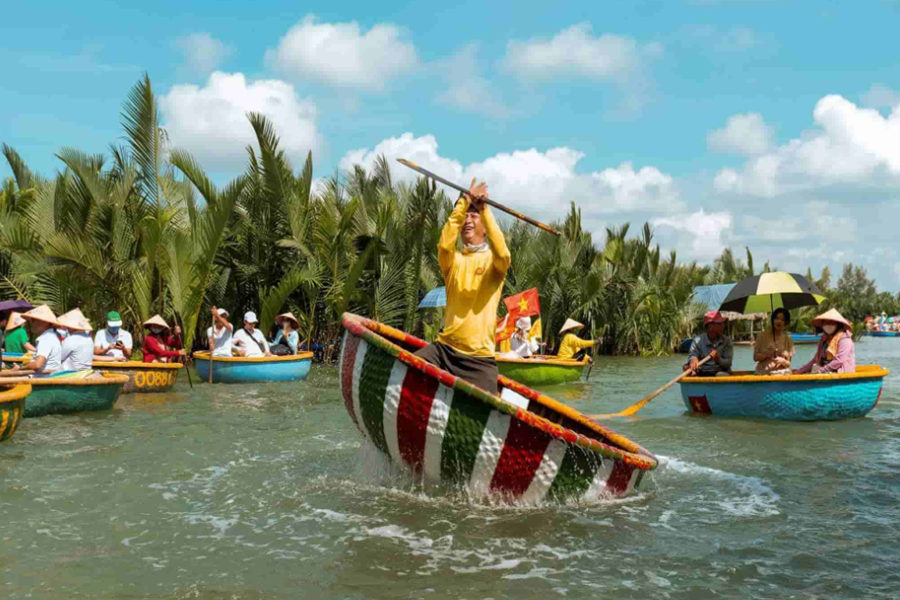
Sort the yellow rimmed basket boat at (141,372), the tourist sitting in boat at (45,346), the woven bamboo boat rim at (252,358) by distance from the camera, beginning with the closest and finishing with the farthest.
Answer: the tourist sitting in boat at (45,346) → the yellow rimmed basket boat at (141,372) → the woven bamboo boat rim at (252,358)

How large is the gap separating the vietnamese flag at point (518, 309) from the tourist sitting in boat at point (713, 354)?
4.98m

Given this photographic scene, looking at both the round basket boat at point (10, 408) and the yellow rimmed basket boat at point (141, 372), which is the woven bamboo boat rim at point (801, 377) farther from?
the yellow rimmed basket boat at point (141, 372)

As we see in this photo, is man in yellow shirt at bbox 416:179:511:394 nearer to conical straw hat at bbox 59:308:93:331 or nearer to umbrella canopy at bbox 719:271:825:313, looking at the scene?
umbrella canopy at bbox 719:271:825:313

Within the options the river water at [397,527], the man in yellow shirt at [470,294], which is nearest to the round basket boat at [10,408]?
the river water at [397,527]

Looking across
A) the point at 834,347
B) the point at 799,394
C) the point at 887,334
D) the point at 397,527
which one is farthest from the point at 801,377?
the point at 887,334

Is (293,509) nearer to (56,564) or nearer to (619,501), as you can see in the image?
(56,564)

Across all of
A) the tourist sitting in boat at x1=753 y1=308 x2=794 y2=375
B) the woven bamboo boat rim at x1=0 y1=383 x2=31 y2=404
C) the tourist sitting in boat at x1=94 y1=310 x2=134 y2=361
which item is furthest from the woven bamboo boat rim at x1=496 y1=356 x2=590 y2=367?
the woven bamboo boat rim at x1=0 y1=383 x2=31 y2=404

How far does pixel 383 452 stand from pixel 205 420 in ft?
17.3

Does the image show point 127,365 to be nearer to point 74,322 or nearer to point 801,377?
point 74,322

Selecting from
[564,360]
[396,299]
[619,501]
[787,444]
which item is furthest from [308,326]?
[619,501]

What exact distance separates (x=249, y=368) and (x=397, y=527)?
10.3 meters

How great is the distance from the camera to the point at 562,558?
469cm

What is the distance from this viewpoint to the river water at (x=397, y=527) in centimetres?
428

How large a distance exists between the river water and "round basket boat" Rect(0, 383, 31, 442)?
0.26 m
